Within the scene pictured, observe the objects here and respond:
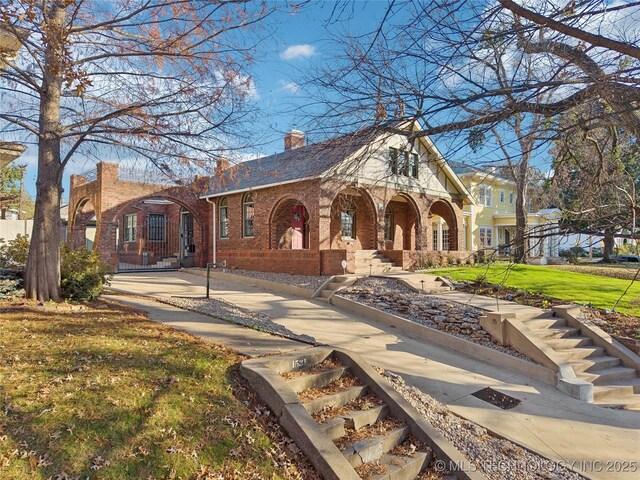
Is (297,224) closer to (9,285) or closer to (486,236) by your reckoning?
(9,285)

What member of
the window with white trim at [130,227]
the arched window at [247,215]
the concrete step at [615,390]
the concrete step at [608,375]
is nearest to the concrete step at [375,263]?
the arched window at [247,215]

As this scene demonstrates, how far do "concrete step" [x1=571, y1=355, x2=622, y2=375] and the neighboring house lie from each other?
25.4 ft

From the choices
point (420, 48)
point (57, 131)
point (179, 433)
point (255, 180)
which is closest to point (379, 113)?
point (420, 48)

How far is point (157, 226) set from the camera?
24766mm

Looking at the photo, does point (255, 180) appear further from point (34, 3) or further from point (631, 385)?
point (631, 385)

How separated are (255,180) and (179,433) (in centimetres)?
1508

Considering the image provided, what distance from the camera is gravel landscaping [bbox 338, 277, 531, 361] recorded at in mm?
8609

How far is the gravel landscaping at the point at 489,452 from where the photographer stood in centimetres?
420

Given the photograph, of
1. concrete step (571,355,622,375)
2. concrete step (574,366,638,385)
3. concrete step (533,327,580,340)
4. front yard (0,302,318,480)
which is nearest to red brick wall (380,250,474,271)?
concrete step (533,327,580,340)

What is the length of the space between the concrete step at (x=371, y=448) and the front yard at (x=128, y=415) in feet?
1.61

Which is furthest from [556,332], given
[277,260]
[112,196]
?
[112,196]

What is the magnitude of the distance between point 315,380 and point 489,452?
207 centimetres

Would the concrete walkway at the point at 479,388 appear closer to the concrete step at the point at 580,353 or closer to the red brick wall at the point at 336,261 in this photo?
the concrete step at the point at 580,353

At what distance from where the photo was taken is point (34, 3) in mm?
5055
